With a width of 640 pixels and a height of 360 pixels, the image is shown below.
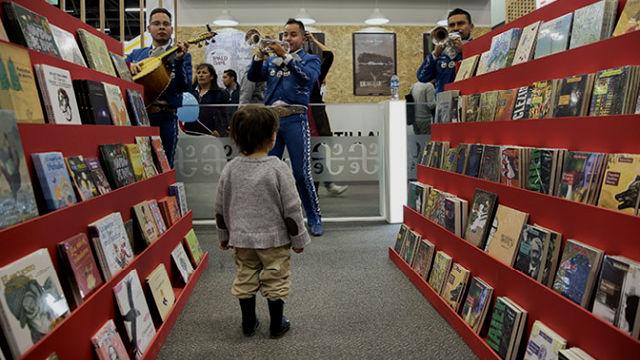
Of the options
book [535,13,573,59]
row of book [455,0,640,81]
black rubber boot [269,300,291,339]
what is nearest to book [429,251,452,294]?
black rubber boot [269,300,291,339]

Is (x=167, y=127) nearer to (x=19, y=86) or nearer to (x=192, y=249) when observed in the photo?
(x=192, y=249)

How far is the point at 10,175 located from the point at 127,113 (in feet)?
3.94

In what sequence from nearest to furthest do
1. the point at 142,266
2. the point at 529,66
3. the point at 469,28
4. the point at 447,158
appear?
the point at 529,66 < the point at 142,266 < the point at 447,158 < the point at 469,28

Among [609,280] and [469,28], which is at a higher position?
[469,28]

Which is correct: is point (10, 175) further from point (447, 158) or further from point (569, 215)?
point (447, 158)

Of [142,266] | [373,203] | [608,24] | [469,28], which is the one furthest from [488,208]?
[373,203]

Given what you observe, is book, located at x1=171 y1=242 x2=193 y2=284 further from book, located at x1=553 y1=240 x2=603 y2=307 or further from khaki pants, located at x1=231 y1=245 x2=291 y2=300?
book, located at x1=553 y1=240 x2=603 y2=307

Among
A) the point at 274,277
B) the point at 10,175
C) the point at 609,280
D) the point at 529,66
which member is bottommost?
the point at 274,277

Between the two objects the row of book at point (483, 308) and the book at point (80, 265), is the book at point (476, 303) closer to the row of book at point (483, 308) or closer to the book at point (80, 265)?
the row of book at point (483, 308)

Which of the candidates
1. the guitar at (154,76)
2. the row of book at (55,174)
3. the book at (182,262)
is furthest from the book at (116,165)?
the guitar at (154,76)

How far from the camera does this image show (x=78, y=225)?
1633 mm

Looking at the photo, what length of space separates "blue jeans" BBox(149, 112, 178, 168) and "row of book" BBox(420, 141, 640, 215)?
2314 millimetres

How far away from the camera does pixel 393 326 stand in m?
2.30

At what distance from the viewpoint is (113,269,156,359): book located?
5.88ft
